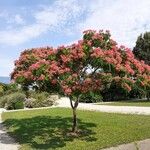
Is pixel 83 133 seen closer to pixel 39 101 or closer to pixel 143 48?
pixel 39 101

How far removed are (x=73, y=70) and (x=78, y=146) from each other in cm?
286

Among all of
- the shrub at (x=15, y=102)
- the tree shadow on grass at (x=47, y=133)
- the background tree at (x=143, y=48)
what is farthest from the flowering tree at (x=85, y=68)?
the background tree at (x=143, y=48)

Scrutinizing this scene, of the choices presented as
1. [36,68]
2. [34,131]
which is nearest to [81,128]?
[34,131]

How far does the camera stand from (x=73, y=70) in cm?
1486

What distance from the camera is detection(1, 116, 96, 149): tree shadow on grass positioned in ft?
49.2

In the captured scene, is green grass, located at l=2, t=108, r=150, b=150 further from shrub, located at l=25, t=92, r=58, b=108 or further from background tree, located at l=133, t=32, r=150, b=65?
background tree, located at l=133, t=32, r=150, b=65

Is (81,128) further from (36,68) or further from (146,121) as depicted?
(36,68)

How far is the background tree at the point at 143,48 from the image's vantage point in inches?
1738

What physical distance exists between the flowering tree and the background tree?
29046mm

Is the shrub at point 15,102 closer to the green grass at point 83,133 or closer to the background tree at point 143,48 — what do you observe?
the green grass at point 83,133

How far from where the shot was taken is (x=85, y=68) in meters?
15.0

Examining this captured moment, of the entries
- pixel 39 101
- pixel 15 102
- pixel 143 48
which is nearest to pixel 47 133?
pixel 15 102

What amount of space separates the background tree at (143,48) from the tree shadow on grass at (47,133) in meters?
24.9

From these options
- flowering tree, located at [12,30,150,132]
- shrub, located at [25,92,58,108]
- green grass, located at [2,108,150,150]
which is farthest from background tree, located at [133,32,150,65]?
flowering tree, located at [12,30,150,132]
